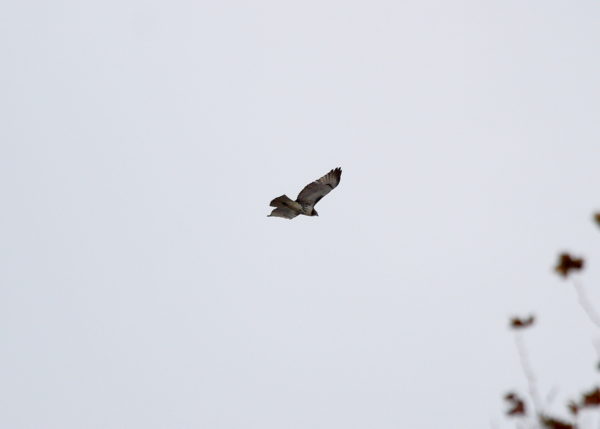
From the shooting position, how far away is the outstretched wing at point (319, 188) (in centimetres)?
2039

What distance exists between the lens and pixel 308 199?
2084 centimetres

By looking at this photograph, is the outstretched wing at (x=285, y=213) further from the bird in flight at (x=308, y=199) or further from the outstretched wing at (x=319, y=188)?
the outstretched wing at (x=319, y=188)

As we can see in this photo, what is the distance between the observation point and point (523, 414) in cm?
585

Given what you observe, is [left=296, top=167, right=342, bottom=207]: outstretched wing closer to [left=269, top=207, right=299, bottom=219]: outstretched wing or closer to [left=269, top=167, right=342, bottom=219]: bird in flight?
[left=269, top=167, right=342, bottom=219]: bird in flight

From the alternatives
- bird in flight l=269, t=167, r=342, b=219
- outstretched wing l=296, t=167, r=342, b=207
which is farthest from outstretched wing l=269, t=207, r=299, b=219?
outstretched wing l=296, t=167, r=342, b=207

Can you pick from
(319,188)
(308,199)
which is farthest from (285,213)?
(319,188)

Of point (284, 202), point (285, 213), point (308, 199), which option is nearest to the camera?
point (284, 202)

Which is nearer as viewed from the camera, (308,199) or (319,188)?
(319,188)

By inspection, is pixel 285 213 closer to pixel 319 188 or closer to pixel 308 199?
pixel 308 199

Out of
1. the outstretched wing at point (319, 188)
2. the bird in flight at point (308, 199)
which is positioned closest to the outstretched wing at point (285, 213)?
the bird in flight at point (308, 199)

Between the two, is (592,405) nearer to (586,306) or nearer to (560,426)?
(560,426)

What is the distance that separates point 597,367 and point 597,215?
1.12 metres

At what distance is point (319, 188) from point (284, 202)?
1030 mm

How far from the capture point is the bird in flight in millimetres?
20375
